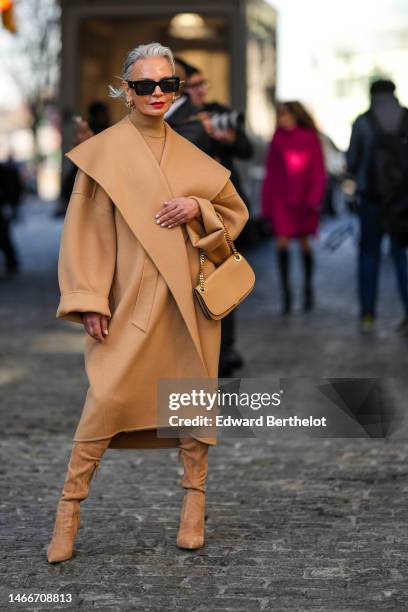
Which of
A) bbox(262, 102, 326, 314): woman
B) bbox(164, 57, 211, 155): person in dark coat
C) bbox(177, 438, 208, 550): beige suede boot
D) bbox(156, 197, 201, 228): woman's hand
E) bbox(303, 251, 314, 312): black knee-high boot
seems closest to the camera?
bbox(156, 197, 201, 228): woman's hand

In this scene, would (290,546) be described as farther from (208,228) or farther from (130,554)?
(208,228)

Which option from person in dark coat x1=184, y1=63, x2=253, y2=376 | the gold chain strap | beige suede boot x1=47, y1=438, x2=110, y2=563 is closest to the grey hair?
the gold chain strap

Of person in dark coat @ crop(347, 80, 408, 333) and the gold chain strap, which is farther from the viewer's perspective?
person in dark coat @ crop(347, 80, 408, 333)

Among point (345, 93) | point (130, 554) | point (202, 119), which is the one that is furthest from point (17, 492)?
point (345, 93)

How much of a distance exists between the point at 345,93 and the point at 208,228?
20631mm

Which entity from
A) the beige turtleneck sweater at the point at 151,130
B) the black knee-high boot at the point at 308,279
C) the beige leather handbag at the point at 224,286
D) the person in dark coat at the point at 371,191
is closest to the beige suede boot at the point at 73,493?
the beige leather handbag at the point at 224,286

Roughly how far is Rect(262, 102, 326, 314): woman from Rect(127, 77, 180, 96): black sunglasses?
7.73m

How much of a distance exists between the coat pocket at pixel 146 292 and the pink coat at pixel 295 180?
308 inches

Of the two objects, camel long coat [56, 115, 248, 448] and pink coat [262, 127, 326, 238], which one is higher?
camel long coat [56, 115, 248, 448]

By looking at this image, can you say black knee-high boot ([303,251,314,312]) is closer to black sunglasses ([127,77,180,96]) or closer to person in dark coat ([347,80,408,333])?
person in dark coat ([347,80,408,333])

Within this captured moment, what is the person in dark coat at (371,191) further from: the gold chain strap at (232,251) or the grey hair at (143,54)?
the grey hair at (143,54)

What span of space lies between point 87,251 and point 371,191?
19.7 ft

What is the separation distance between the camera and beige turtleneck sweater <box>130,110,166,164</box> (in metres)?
4.79

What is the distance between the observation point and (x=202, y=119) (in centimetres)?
732
